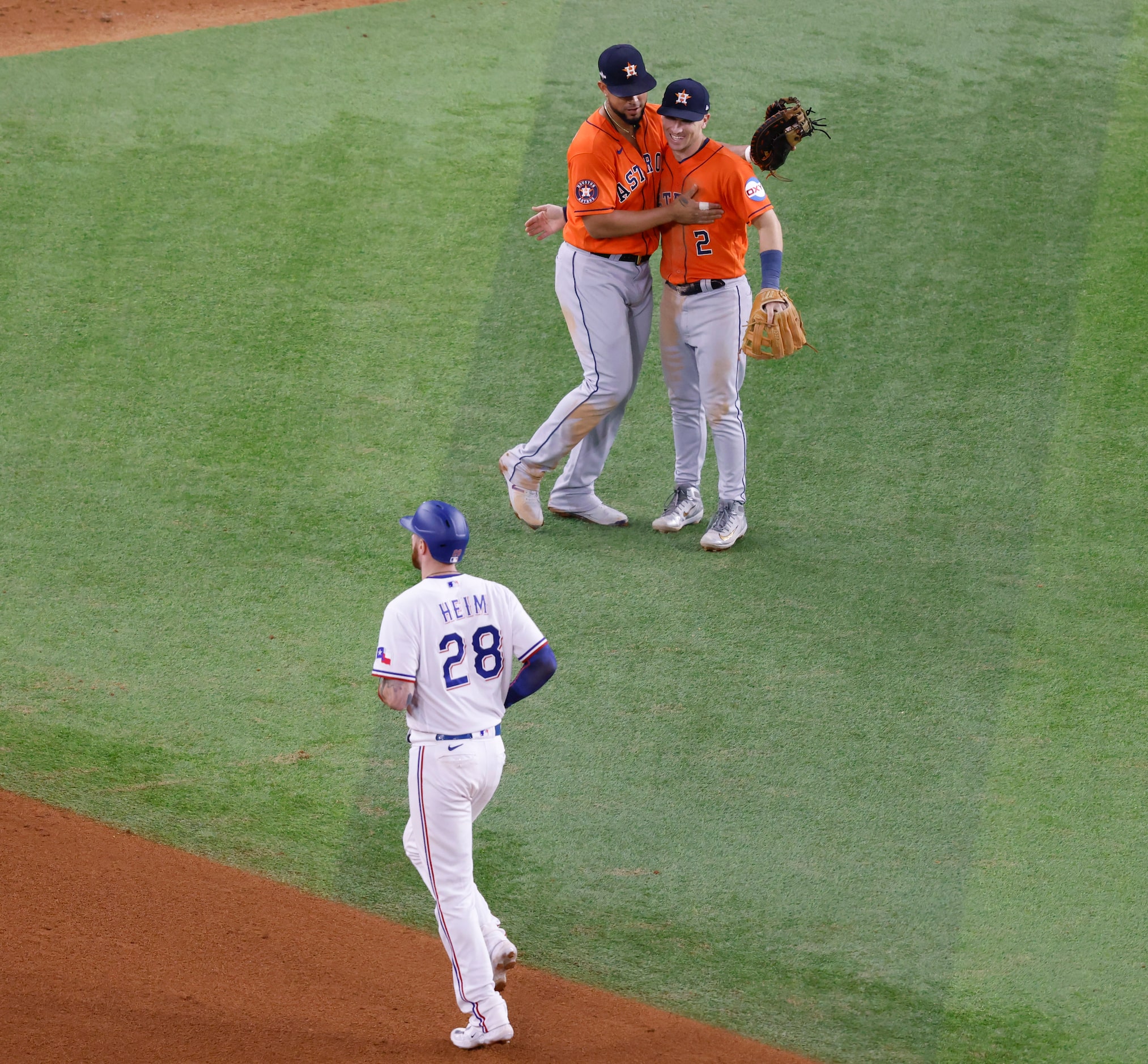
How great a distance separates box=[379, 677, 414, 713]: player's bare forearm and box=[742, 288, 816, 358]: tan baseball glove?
252 centimetres

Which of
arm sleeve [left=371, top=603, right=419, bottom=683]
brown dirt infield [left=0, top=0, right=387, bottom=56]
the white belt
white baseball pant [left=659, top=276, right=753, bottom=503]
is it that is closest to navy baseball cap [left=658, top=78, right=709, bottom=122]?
white baseball pant [left=659, top=276, right=753, bottom=503]

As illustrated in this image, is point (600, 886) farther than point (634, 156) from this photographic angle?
No

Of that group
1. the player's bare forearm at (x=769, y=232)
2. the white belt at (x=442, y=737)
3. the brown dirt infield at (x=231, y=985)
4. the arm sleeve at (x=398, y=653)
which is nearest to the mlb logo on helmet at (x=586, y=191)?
the player's bare forearm at (x=769, y=232)

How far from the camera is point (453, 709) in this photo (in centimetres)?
381

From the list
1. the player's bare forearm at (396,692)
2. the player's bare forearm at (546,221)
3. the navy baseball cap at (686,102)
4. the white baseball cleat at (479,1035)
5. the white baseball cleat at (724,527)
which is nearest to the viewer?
the player's bare forearm at (396,692)

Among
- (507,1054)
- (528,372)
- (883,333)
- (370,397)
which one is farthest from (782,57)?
(507,1054)

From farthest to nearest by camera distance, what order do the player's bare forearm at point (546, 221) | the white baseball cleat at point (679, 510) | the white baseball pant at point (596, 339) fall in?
the white baseball cleat at point (679, 510) < the player's bare forearm at point (546, 221) < the white baseball pant at point (596, 339)

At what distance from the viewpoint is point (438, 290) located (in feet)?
26.4

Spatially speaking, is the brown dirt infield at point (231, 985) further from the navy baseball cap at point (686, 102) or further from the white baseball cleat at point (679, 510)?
the navy baseball cap at point (686, 102)

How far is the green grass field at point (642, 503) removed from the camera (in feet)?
15.3

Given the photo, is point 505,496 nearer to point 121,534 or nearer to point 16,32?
point 121,534

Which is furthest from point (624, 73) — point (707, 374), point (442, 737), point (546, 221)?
point (442, 737)

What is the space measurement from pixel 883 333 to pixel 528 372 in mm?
2014

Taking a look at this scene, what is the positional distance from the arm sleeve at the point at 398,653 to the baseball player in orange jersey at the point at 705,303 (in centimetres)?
251
